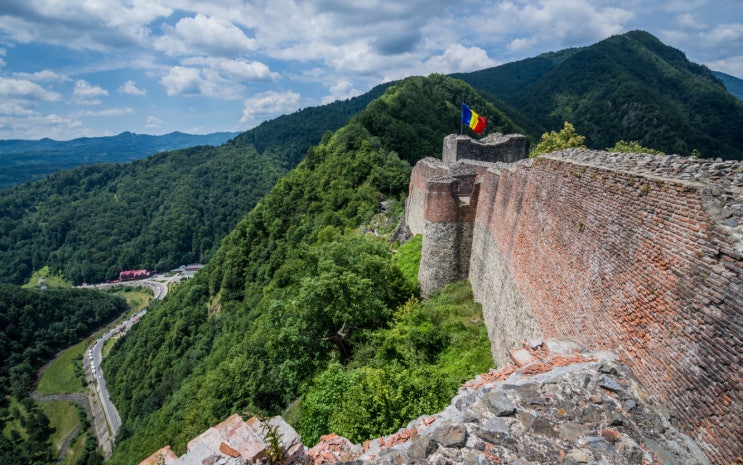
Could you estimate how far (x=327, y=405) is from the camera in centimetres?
1125

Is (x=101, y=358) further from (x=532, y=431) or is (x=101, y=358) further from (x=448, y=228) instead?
(x=532, y=431)

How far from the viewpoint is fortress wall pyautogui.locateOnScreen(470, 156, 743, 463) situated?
13.0ft

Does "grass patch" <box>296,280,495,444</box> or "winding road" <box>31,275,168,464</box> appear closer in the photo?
"grass patch" <box>296,280,495,444</box>

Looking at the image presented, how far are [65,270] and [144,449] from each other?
16622 centimetres

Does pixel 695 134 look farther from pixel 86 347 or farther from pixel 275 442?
pixel 86 347

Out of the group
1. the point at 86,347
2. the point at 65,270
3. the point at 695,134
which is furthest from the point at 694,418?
the point at 65,270

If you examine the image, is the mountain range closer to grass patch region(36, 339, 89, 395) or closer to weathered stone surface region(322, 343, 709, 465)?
weathered stone surface region(322, 343, 709, 465)

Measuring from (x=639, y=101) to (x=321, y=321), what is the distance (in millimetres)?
94133

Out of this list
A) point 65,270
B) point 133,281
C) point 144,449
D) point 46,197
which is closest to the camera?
point 144,449

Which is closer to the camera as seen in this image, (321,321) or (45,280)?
(321,321)

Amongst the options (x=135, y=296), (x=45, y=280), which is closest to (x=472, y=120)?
(x=135, y=296)

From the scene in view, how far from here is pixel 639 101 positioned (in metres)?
80.3

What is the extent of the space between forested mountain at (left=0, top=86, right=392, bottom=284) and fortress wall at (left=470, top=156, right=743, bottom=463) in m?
143

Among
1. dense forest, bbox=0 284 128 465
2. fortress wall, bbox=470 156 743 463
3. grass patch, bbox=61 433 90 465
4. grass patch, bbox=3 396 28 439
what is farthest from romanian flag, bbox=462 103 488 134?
grass patch, bbox=3 396 28 439
